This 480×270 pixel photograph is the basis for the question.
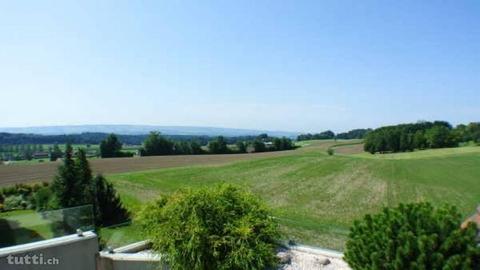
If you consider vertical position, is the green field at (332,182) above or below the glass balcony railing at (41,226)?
below

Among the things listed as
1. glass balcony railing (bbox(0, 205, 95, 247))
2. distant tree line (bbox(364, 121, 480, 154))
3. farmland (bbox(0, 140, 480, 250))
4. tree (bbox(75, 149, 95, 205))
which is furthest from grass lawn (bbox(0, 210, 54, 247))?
distant tree line (bbox(364, 121, 480, 154))

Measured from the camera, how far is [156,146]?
67.4 metres

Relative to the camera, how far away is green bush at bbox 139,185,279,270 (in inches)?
194

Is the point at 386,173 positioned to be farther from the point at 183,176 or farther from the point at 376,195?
the point at 183,176

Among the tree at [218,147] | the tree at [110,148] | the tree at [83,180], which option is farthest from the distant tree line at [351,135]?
the tree at [83,180]

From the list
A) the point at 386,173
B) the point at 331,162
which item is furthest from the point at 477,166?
the point at 331,162

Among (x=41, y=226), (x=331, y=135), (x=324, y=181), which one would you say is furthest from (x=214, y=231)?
(x=331, y=135)

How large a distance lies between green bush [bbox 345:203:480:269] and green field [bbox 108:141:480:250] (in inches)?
407

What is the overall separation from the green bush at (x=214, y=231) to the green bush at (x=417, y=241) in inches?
52.5

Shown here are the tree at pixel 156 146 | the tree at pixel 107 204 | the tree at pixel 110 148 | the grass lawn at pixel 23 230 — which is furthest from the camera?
the tree at pixel 156 146

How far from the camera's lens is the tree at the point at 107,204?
16328 mm

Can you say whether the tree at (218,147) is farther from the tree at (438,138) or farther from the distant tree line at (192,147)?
the tree at (438,138)

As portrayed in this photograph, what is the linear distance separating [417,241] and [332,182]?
29.9 meters

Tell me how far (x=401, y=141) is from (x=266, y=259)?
74.2 m
